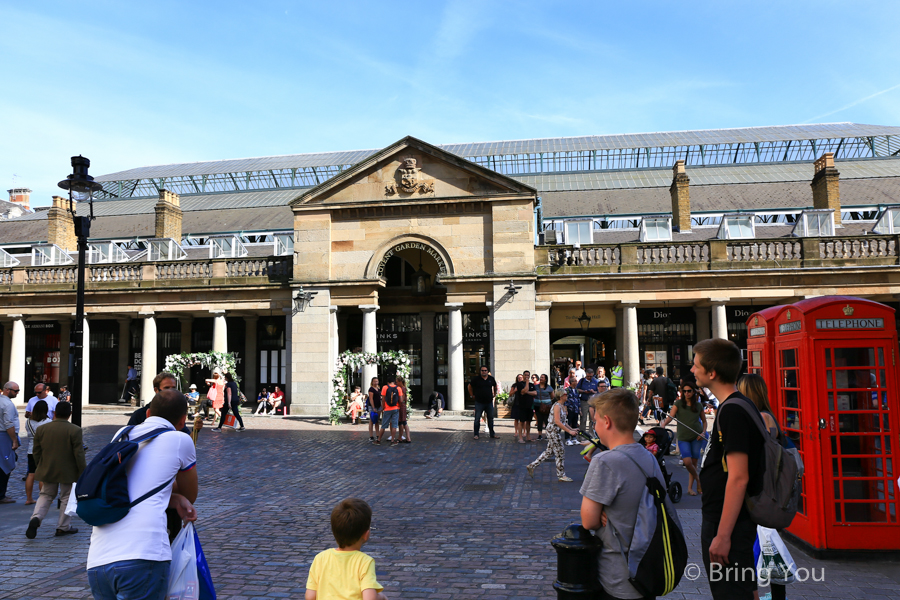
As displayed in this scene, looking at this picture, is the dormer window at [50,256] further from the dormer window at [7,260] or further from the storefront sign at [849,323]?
the storefront sign at [849,323]

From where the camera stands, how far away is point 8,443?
9.84 m

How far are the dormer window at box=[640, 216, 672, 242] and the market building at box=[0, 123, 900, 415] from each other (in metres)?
0.06

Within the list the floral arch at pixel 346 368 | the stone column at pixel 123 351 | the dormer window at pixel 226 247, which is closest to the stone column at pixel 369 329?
the floral arch at pixel 346 368

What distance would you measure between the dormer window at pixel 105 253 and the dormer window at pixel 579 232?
810 inches

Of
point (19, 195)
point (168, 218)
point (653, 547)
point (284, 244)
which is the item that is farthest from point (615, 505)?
point (19, 195)

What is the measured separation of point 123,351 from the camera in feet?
100

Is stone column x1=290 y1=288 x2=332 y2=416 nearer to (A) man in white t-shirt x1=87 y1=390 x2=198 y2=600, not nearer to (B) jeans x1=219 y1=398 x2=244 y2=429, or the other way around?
(B) jeans x1=219 y1=398 x2=244 y2=429

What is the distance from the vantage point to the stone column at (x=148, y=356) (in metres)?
26.0

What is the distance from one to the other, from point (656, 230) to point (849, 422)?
69.8 ft

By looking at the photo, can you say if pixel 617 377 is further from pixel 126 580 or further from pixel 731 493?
pixel 126 580

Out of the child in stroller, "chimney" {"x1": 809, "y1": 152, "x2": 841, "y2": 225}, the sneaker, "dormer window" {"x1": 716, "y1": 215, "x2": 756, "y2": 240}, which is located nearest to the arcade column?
the sneaker

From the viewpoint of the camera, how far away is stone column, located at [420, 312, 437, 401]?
27.6 meters

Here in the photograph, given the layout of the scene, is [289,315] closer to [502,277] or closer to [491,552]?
[502,277]

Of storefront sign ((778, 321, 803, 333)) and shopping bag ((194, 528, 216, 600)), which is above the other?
storefront sign ((778, 321, 803, 333))
